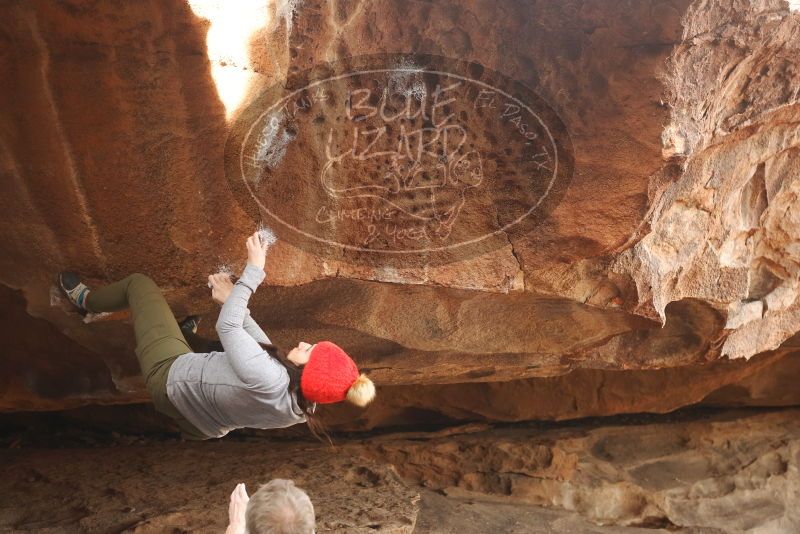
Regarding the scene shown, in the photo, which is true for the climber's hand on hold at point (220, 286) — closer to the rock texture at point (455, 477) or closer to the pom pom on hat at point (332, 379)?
the pom pom on hat at point (332, 379)

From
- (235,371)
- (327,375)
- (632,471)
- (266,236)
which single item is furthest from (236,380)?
(632,471)

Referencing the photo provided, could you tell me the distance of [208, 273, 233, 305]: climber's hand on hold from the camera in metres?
2.11

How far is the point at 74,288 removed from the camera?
2277 millimetres

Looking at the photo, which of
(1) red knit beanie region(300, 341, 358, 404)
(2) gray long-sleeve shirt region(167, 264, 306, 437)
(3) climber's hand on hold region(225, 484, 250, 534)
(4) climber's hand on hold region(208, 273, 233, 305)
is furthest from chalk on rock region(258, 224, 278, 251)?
(3) climber's hand on hold region(225, 484, 250, 534)

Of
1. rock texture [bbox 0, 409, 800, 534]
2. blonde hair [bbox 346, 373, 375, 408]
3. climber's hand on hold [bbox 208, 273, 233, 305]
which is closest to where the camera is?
blonde hair [bbox 346, 373, 375, 408]

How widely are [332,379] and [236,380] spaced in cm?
26

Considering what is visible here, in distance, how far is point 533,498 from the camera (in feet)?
12.3

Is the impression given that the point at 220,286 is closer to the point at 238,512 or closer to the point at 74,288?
the point at 74,288

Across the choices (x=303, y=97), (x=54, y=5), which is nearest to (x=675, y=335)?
(x=303, y=97)

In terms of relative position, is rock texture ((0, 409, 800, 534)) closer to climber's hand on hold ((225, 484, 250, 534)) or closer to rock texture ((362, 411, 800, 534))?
rock texture ((362, 411, 800, 534))

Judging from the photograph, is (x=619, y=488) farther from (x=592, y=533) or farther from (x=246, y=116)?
(x=246, y=116)

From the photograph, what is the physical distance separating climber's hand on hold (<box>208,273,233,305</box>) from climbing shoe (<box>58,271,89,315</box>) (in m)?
0.42

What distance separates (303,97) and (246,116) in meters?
0.17

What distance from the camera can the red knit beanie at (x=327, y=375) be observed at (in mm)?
1839
